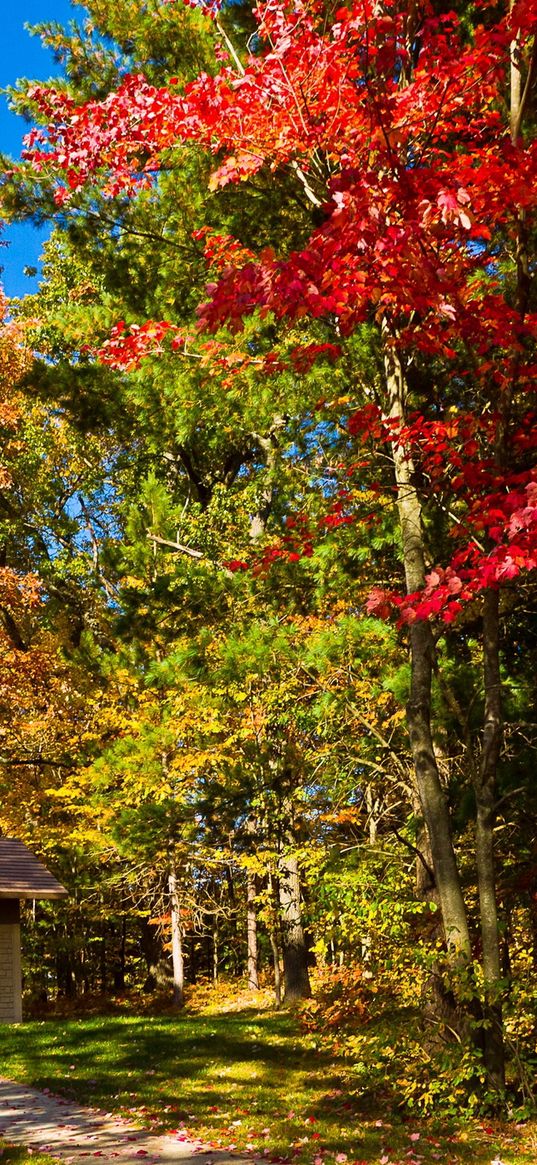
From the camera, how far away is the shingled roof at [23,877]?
17109 mm

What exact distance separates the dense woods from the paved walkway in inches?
61.6

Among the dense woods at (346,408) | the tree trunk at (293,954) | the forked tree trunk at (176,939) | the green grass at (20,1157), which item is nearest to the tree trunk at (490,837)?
the dense woods at (346,408)

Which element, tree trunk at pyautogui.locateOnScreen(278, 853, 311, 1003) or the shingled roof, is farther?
the shingled roof

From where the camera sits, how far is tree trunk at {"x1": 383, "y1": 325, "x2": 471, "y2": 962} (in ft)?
21.6

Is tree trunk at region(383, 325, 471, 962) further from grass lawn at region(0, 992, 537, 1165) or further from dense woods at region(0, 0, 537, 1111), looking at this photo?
grass lawn at region(0, 992, 537, 1165)

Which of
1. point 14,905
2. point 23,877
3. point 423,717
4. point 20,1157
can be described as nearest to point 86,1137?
point 20,1157

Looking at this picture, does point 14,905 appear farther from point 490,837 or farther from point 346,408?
point 490,837

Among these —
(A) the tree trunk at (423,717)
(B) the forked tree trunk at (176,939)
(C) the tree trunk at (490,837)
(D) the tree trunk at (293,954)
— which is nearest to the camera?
(C) the tree trunk at (490,837)

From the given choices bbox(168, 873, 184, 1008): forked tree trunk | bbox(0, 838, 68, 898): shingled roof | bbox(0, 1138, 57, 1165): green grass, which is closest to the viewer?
bbox(0, 1138, 57, 1165): green grass

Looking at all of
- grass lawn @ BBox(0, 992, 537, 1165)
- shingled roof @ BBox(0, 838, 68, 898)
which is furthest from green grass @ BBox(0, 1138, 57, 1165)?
shingled roof @ BBox(0, 838, 68, 898)

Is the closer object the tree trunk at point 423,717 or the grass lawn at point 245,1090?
the grass lawn at point 245,1090

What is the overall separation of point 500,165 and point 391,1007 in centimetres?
555

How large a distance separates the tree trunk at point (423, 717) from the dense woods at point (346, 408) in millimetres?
23

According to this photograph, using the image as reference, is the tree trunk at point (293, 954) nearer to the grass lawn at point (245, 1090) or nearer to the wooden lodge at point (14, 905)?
the grass lawn at point (245, 1090)
